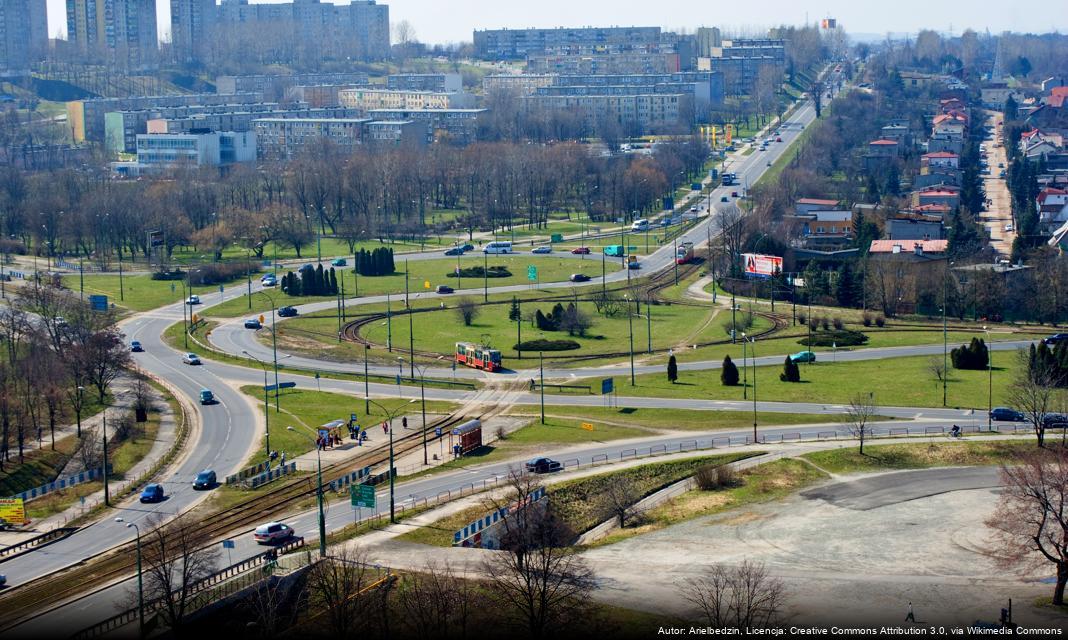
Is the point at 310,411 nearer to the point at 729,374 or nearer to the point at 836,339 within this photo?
the point at 729,374

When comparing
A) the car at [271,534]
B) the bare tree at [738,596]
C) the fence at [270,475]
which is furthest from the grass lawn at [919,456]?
the car at [271,534]

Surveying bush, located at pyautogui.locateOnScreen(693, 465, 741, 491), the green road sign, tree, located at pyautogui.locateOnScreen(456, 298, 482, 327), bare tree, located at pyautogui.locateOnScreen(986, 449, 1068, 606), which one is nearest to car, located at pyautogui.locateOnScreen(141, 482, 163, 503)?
the green road sign

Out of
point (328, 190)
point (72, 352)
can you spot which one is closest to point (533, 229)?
point (328, 190)

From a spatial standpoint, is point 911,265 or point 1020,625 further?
point 911,265

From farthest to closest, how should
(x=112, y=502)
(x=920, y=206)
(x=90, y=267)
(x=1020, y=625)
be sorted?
(x=920, y=206)
(x=90, y=267)
(x=112, y=502)
(x=1020, y=625)

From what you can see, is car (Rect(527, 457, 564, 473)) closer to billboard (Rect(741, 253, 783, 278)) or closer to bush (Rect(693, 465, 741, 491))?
bush (Rect(693, 465, 741, 491))

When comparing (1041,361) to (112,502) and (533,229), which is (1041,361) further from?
(533,229)

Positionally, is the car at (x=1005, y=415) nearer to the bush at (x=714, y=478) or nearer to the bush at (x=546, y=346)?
the bush at (x=714, y=478)
